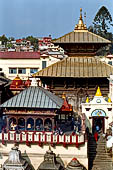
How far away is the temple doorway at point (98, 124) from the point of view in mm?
22203

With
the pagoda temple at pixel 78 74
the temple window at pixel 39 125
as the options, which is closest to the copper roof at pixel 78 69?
the pagoda temple at pixel 78 74

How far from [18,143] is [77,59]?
8.75 m

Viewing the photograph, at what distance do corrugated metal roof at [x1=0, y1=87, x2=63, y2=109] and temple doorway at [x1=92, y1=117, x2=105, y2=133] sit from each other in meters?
3.03

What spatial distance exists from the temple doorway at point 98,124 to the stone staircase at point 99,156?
53.1 inches

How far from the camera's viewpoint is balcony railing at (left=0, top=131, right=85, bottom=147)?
19.0 metres

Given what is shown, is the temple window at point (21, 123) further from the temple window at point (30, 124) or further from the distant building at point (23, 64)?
the distant building at point (23, 64)

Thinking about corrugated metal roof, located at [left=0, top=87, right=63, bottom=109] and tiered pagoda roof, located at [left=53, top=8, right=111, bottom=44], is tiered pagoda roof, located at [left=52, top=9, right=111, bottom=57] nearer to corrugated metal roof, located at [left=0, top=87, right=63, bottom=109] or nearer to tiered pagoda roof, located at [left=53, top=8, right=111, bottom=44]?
tiered pagoda roof, located at [left=53, top=8, right=111, bottom=44]

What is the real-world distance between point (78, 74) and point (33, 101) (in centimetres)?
557

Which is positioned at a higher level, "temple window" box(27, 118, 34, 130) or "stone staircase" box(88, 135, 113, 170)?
"temple window" box(27, 118, 34, 130)

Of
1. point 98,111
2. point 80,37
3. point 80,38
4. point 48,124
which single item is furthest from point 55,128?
point 80,37

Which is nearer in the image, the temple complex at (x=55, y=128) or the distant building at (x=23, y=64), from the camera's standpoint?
the temple complex at (x=55, y=128)

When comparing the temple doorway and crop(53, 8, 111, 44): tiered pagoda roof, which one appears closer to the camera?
the temple doorway

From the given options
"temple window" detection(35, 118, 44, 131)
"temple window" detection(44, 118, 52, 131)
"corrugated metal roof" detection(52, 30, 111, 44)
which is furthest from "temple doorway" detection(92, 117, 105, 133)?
"corrugated metal roof" detection(52, 30, 111, 44)

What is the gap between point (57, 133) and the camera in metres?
19.4
